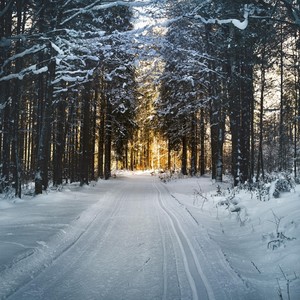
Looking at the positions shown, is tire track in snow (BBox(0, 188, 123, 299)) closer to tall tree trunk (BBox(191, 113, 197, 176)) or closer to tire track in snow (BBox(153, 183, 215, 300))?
tire track in snow (BBox(153, 183, 215, 300))

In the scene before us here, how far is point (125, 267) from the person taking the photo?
16.9 ft

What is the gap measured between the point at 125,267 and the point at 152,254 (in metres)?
0.81

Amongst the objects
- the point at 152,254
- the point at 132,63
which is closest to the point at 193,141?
the point at 132,63

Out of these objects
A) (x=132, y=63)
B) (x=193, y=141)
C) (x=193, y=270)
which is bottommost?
(x=193, y=270)

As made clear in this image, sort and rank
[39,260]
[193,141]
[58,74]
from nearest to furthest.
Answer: [39,260] < [58,74] < [193,141]

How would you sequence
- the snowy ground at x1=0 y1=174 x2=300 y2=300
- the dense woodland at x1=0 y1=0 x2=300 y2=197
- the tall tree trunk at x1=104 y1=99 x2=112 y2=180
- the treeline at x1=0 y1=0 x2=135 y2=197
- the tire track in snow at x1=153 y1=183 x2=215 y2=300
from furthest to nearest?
the tall tree trunk at x1=104 y1=99 x2=112 y2=180 → the treeline at x1=0 y1=0 x2=135 y2=197 → the dense woodland at x1=0 y1=0 x2=300 y2=197 → the snowy ground at x1=0 y1=174 x2=300 y2=300 → the tire track in snow at x1=153 y1=183 x2=215 y2=300

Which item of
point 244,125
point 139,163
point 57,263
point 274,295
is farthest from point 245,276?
point 139,163

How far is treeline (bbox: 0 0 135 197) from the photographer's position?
9359 mm

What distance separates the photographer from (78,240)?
670 centimetres

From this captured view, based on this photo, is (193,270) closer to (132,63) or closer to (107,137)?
(132,63)

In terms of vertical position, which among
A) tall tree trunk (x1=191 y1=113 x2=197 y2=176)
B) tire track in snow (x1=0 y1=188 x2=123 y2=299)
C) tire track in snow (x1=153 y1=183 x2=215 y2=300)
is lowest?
tire track in snow (x1=153 y1=183 x2=215 y2=300)

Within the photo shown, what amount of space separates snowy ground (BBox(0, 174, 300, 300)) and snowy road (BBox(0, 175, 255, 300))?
0.01 metres

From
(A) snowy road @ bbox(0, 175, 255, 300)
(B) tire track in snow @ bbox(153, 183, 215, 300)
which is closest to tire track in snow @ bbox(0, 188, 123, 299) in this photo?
(A) snowy road @ bbox(0, 175, 255, 300)

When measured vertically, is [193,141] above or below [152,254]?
above
